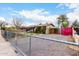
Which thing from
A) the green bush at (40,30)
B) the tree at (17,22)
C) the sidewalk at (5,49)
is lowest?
the sidewalk at (5,49)

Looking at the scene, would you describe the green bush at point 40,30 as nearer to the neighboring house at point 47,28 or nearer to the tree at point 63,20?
the neighboring house at point 47,28

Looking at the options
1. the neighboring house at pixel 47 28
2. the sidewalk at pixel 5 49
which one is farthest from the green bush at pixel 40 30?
the sidewalk at pixel 5 49

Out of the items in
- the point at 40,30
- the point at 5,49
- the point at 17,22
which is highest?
the point at 17,22

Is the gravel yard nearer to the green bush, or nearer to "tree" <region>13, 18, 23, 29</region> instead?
the green bush

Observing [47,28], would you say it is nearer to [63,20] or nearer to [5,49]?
[63,20]

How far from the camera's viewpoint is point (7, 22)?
246 cm

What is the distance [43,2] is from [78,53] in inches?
29.6

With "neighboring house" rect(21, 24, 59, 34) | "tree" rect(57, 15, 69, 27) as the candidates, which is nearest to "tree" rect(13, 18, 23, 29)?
Result: "neighboring house" rect(21, 24, 59, 34)

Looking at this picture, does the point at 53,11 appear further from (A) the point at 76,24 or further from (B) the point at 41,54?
(B) the point at 41,54

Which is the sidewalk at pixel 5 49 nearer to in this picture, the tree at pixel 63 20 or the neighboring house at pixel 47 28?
the neighboring house at pixel 47 28

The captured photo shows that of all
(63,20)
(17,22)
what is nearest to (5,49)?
(17,22)

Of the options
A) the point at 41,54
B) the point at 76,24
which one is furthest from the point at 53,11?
the point at 41,54

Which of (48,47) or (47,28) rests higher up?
(47,28)

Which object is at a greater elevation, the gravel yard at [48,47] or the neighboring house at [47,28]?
the neighboring house at [47,28]
